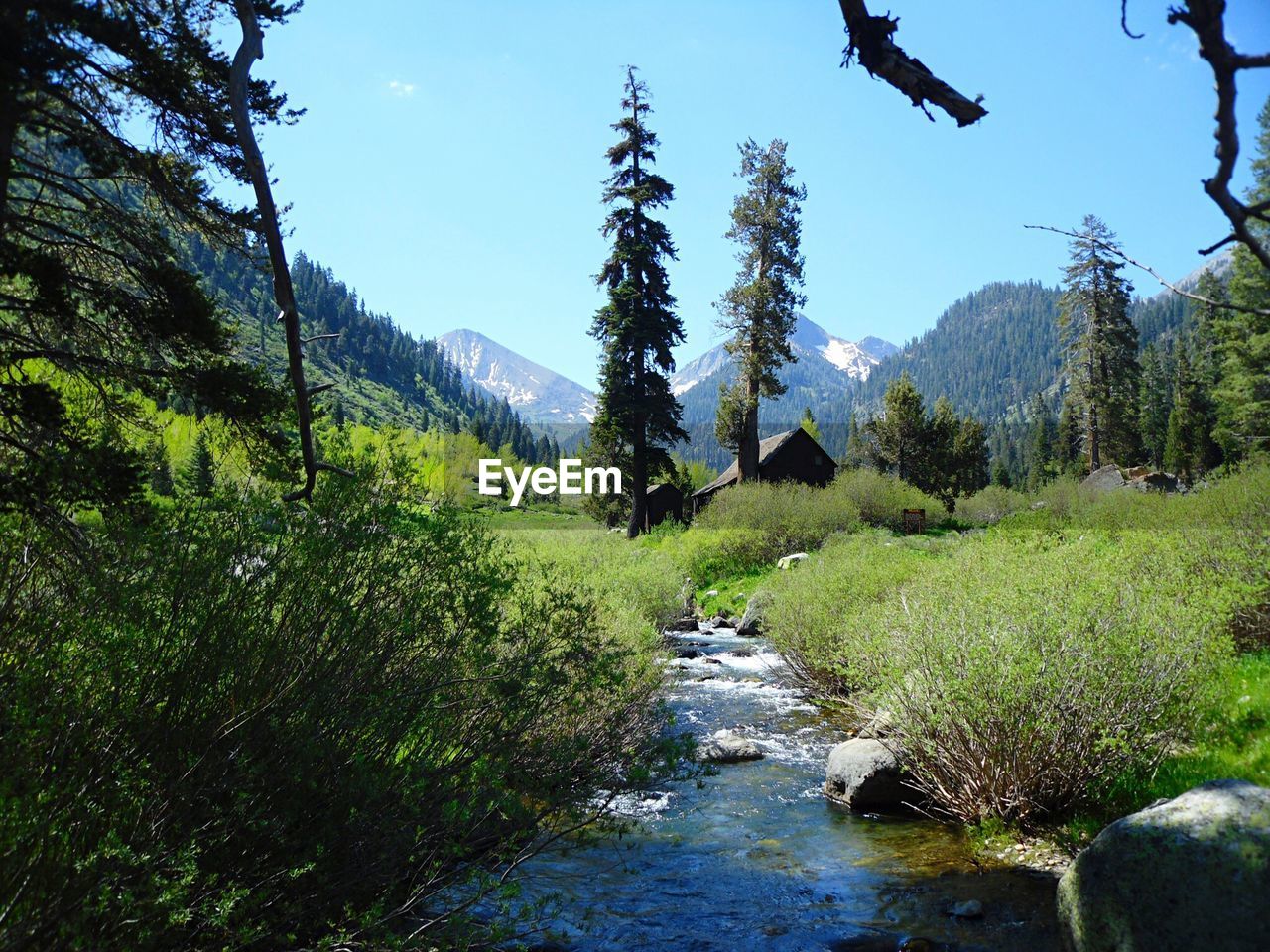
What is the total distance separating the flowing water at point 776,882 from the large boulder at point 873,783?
0.23 meters

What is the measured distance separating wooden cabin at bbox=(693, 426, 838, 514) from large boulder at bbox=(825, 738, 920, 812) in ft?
114

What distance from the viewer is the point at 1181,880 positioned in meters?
4.57

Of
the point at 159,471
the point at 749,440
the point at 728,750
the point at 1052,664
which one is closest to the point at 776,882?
the point at 1052,664

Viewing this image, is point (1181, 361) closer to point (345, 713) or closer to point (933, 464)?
point (933, 464)

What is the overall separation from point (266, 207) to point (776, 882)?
7050 millimetres

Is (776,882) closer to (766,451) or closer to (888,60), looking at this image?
(888,60)

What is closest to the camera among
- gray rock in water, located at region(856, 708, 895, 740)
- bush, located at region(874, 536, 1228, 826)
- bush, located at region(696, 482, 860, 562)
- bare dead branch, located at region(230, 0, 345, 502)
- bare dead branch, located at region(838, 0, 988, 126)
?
bare dead branch, located at region(838, 0, 988, 126)

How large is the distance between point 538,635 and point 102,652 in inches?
104

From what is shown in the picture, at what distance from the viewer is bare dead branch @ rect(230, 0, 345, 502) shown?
2.15 meters

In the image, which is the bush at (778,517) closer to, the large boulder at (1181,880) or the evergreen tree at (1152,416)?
the large boulder at (1181,880)

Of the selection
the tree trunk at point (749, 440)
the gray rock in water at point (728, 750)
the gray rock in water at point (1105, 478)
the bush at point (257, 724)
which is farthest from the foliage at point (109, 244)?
the gray rock in water at point (1105, 478)

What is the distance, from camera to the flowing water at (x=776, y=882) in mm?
6082

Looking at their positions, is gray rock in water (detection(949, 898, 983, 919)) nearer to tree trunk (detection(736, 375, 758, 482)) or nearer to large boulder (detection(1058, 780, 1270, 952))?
large boulder (detection(1058, 780, 1270, 952))

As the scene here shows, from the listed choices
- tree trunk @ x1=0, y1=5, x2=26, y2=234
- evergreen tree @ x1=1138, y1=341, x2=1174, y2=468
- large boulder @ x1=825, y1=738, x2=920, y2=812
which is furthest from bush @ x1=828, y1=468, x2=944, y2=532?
evergreen tree @ x1=1138, y1=341, x2=1174, y2=468
